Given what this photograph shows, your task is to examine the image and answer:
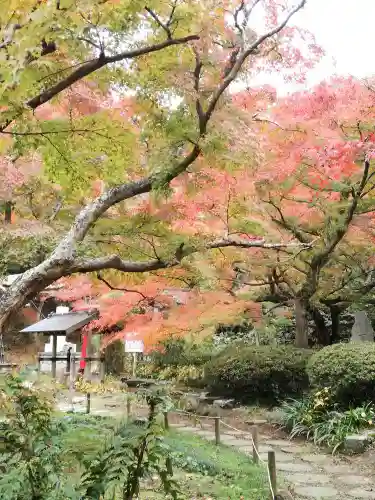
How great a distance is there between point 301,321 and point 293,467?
482cm

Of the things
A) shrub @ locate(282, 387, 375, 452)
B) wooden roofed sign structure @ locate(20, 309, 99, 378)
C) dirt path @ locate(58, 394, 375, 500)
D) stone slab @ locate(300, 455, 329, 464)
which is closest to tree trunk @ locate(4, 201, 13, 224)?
wooden roofed sign structure @ locate(20, 309, 99, 378)

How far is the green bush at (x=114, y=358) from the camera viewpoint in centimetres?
1994

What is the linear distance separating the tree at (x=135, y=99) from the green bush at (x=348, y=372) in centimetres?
371

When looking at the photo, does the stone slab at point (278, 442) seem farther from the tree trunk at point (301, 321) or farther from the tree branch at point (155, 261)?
the tree branch at point (155, 261)

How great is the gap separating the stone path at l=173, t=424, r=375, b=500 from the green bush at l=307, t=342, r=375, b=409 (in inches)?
47.2

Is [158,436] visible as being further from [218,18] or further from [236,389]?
[236,389]

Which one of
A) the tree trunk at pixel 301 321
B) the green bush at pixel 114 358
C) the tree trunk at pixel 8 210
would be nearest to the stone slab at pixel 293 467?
the tree trunk at pixel 301 321

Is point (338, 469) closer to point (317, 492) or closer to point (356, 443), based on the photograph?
point (356, 443)

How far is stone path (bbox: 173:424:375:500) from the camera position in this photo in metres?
6.34

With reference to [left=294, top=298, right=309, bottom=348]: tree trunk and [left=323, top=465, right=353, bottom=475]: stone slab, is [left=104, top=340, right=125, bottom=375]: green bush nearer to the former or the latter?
[left=294, top=298, right=309, bottom=348]: tree trunk

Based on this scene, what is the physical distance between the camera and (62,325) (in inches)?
688

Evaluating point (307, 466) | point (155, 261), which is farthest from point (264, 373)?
point (155, 261)

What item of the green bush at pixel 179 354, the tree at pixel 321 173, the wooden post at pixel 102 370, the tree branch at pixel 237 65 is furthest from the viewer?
the wooden post at pixel 102 370

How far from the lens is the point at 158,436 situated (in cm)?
274
